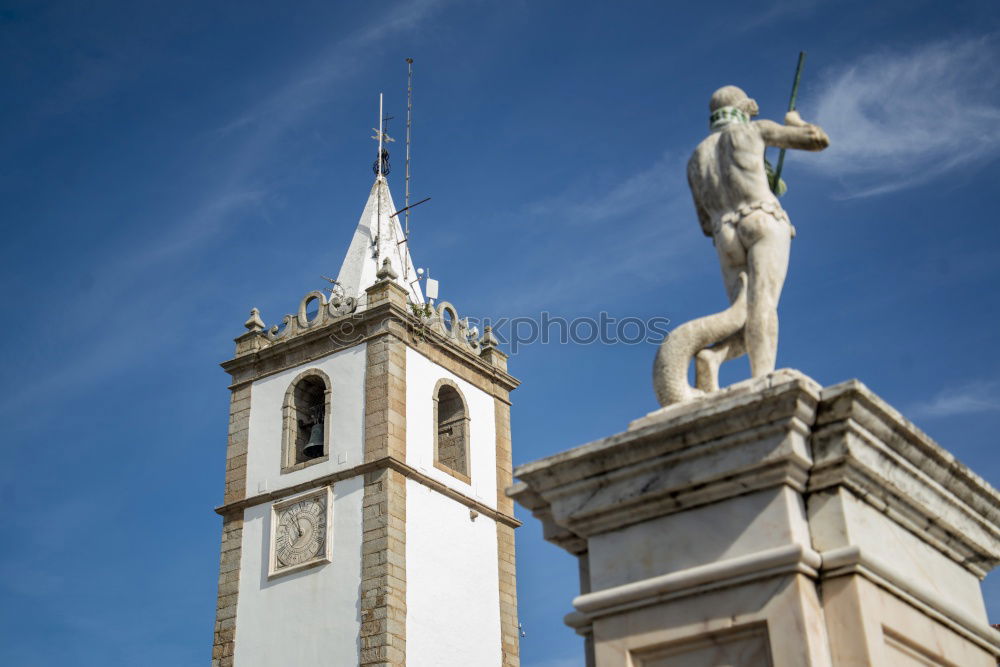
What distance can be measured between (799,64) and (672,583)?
91.6 inches

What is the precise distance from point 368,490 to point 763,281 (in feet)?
66.9

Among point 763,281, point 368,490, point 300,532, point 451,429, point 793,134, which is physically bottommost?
point 763,281

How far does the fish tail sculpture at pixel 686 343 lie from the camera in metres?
4.83

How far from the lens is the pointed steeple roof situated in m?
29.4

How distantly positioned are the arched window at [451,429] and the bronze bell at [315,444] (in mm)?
2424

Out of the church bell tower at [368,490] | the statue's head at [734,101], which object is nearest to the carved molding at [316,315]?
the church bell tower at [368,490]

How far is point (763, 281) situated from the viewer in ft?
16.0

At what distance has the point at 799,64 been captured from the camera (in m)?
5.39

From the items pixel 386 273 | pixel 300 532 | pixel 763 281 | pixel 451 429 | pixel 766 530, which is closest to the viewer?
pixel 766 530

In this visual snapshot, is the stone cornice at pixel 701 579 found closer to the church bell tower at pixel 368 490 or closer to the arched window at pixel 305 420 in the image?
the church bell tower at pixel 368 490

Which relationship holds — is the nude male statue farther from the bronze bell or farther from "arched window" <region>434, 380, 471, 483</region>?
the bronze bell

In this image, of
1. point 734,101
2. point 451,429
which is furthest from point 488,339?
point 734,101

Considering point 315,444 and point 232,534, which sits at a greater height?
point 315,444

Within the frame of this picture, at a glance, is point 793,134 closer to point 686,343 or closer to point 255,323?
point 686,343
